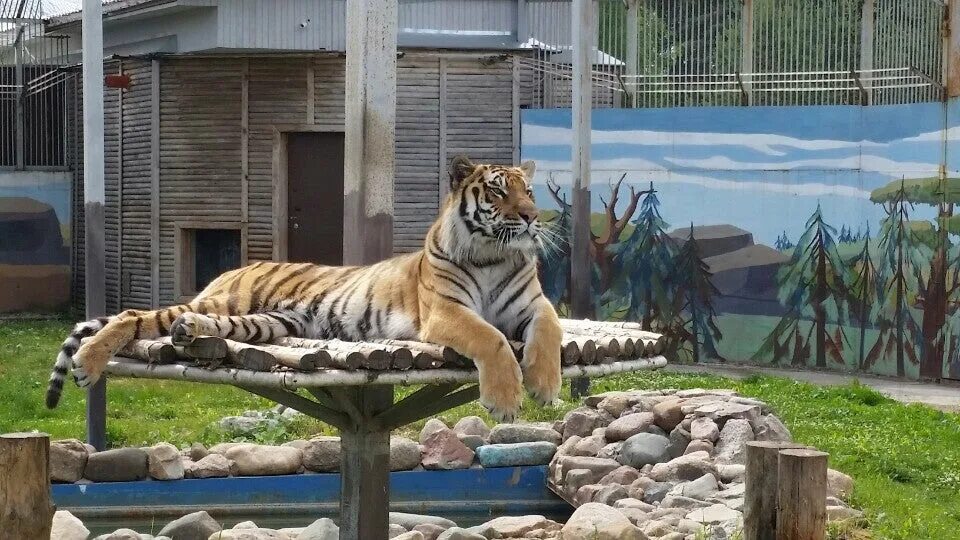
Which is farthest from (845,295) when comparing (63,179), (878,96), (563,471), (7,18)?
(7,18)

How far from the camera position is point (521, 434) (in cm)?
957

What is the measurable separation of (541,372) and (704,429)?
421 cm

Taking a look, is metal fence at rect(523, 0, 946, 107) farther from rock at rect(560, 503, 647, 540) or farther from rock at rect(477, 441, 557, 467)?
rock at rect(560, 503, 647, 540)

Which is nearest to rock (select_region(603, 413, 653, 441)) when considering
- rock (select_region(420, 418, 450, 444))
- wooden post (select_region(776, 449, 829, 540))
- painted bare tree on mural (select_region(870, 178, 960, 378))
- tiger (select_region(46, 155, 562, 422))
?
rock (select_region(420, 418, 450, 444))

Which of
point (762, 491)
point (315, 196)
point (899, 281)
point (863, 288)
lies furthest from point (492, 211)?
point (315, 196)

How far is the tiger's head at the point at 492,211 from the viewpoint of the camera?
522cm

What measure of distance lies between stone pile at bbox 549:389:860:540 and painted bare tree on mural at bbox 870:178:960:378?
3.27 m

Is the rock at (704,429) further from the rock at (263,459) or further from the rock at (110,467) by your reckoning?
the rock at (110,467)

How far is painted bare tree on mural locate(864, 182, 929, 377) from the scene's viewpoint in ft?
40.0

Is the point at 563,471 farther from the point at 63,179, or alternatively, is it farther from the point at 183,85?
the point at 63,179

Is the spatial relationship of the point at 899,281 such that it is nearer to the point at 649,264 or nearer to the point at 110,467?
the point at 649,264

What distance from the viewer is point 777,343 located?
521 inches

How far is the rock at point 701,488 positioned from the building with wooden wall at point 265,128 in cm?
717

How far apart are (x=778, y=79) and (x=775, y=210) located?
1.32 m
